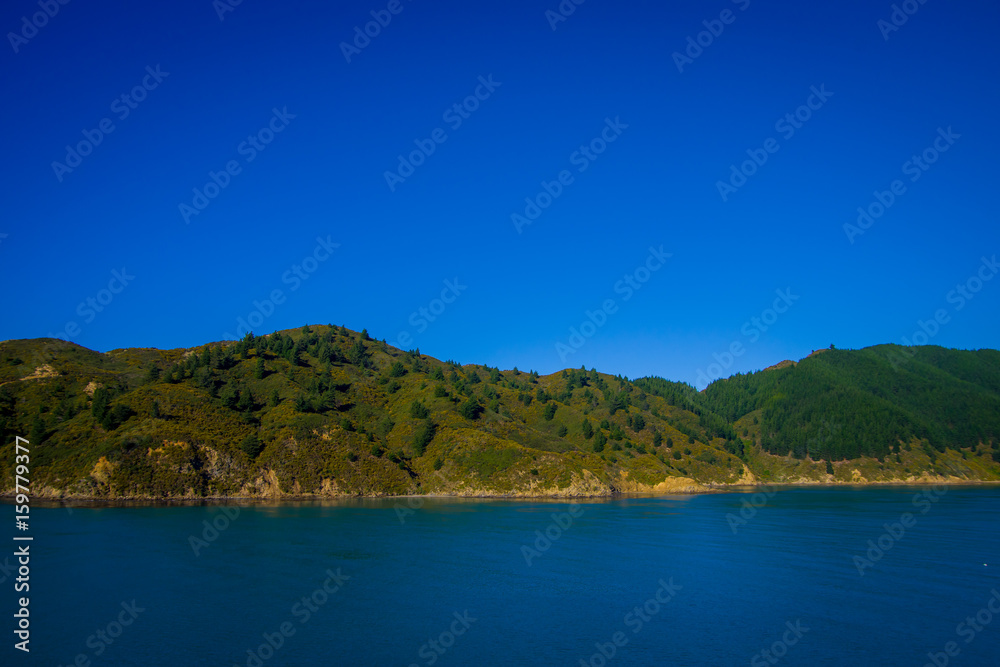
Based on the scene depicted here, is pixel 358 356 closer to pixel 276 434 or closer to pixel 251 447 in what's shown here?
pixel 276 434

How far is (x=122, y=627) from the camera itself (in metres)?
33.1

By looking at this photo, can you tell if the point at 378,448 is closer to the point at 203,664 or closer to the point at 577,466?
the point at 577,466

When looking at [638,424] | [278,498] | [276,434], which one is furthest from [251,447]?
[638,424]

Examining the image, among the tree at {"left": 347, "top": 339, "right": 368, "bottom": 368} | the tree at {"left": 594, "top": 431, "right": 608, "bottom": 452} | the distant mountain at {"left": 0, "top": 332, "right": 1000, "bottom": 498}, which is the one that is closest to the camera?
the distant mountain at {"left": 0, "top": 332, "right": 1000, "bottom": 498}

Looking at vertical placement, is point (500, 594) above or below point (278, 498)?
below

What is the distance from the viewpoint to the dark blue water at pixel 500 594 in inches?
1203

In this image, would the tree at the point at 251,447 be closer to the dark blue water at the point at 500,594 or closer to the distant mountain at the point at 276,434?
the distant mountain at the point at 276,434

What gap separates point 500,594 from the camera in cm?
4172

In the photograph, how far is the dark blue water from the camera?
30.5 m

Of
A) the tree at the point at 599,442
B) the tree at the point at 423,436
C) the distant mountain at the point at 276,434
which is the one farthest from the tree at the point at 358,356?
the tree at the point at 599,442

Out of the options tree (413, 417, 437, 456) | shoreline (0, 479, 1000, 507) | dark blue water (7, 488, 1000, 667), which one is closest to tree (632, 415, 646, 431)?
shoreline (0, 479, 1000, 507)

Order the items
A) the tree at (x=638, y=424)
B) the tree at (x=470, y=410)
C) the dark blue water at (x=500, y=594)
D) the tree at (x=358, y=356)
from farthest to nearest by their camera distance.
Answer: the tree at (x=638, y=424)
the tree at (x=358, y=356)
the tree at (x=470, y=410)
the dark blue water at (x=500, y=594)

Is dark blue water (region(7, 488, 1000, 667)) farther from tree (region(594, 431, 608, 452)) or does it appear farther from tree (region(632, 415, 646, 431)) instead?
tree (region(632, 415, 646, 431))

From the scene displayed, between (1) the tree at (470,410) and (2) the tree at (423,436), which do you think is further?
(1) the tree at (470,410)
